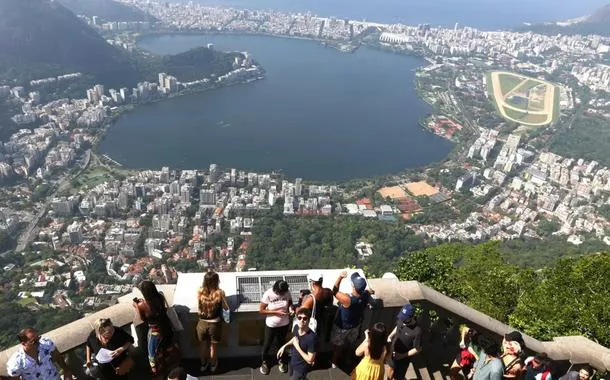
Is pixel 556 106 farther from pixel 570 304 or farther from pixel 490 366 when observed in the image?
pixel 490 366

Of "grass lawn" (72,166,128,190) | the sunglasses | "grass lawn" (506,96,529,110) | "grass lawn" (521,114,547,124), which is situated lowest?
"grass lawn" (72,166,128,190)

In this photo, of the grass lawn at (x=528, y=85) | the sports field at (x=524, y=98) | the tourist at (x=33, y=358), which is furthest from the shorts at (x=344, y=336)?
the grass lawn at (x=528, y=85)

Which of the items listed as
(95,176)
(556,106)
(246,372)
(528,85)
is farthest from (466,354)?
(528,85)

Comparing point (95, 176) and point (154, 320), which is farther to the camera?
point (95, 176)

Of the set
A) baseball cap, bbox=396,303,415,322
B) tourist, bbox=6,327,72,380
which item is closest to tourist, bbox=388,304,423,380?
baseball cap, bbox=396,303,415,322

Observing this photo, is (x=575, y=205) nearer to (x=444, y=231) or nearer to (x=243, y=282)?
(x=444, y=231)

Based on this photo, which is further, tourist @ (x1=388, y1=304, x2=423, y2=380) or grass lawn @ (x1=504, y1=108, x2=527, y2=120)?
grass lawn @ (x1=504, y1=108, x2=527, y2=120)

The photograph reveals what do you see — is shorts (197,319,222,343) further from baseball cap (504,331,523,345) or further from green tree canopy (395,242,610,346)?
green tree canopy (395,242,610,346)
